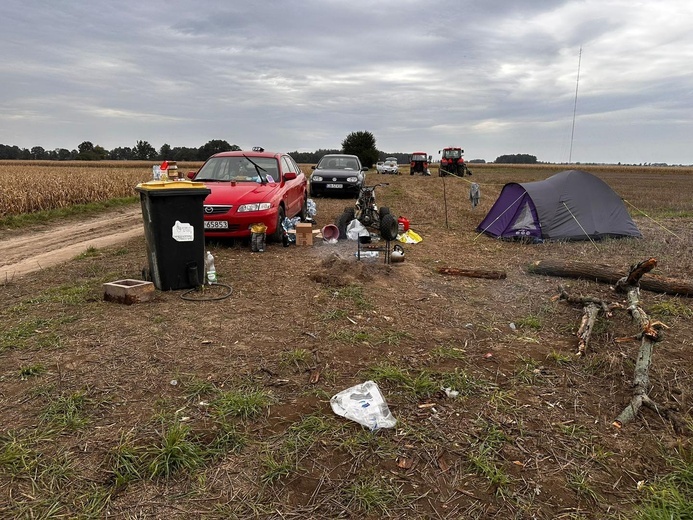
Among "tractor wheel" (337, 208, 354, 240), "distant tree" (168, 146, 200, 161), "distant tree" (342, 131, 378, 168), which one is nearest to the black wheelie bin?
"tractor wheel" (337, 208, 354, 240)

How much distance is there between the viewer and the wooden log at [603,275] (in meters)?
5.15

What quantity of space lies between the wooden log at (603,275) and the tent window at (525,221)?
2.48 m

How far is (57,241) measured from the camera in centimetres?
871

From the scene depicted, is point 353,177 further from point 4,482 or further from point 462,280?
point 4,482

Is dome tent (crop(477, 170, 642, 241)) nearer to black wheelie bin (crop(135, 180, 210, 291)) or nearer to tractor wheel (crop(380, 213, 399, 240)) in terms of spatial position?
tractor wheel (crop(380, 213, 399, 240))

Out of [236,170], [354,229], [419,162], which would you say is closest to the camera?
[236,170]

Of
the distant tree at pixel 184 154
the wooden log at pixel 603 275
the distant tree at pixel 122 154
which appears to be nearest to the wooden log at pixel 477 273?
the wooden log at pixel 603 275

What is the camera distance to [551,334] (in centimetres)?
403

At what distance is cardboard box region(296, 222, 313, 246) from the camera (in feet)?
25.1

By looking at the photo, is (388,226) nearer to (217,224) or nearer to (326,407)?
(217,224)

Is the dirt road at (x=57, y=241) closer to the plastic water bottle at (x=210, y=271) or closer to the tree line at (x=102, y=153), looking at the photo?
the plastic water bottle at (x=210, y=271)

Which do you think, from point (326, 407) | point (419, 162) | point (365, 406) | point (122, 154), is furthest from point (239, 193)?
point (122, 154)

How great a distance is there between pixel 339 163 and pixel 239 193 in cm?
899

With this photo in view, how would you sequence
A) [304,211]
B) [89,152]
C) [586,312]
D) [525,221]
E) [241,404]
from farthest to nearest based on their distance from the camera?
[89,152] < [304,211] < [525,221] < [586,312] < [241,404]
